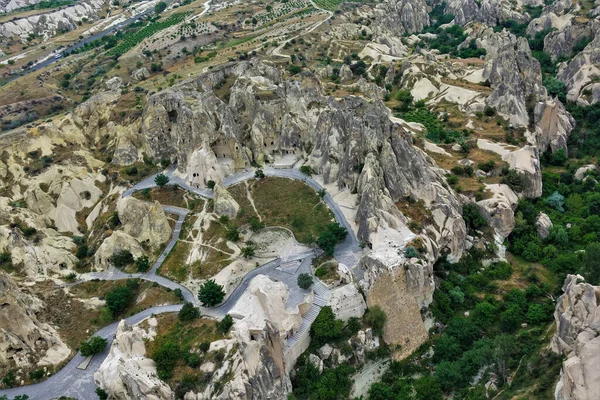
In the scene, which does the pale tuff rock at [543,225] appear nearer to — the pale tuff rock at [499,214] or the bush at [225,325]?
the pale tuff rock at [499,214]

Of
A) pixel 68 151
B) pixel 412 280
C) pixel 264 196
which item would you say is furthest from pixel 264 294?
pixel 68 151

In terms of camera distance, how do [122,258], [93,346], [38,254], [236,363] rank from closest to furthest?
1. [236,363]
2. [93,346]
3. [122,258]
4. [38,254]

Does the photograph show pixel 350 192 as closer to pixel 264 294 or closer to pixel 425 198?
pixel 425 198

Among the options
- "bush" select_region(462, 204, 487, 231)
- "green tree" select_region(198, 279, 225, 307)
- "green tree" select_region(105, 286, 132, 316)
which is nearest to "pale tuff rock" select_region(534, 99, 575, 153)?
"bush" select_region(462, 204, 487, 231)

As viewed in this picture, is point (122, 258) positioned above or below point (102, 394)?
below

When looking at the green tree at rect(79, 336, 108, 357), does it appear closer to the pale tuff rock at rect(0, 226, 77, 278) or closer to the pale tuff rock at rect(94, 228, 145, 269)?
the pale tuff rock at rect(94, 228, 145, 269)

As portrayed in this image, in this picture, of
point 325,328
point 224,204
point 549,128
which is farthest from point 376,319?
point 549,128

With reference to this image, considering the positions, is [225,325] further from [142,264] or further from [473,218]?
[473,218]
